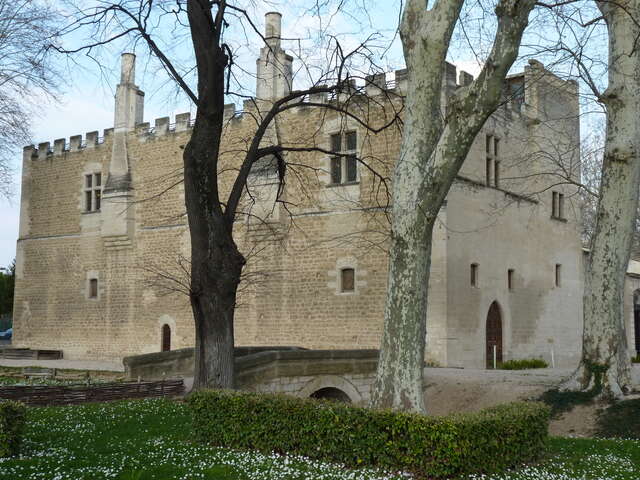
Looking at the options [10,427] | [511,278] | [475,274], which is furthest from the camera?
[511,278]

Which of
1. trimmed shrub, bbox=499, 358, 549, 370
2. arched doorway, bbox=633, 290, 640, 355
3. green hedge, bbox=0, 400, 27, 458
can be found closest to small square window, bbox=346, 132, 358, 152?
trimmed shrub, bbox=499, 358, 549, 370

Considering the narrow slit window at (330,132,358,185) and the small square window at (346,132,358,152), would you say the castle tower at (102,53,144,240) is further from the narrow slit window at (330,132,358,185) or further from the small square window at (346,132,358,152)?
the small square window at (346,132,358,152)

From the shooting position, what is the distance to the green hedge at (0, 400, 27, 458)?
8.35m

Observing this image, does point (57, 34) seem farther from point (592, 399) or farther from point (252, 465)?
point (592, 399)

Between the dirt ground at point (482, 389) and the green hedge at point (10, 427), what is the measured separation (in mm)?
8871

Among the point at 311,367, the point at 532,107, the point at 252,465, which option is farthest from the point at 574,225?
the point at 252,465

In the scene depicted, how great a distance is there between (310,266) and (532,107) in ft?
30.5

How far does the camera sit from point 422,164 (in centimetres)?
928

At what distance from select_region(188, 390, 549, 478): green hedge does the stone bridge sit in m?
5.34

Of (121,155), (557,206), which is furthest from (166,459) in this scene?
(121,155)

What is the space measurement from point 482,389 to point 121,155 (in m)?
17.3

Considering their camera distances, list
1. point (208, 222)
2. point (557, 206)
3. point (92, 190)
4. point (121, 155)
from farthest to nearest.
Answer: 1. point (92, 190)
2. point (121, 155)
3. point (557, 206)
4. point (208, 222)

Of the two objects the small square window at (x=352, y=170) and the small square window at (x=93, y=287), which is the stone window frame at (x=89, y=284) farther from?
the small square window at (x=352, y=170)

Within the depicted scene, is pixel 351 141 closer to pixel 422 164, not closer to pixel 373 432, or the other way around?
pixel 422 164
